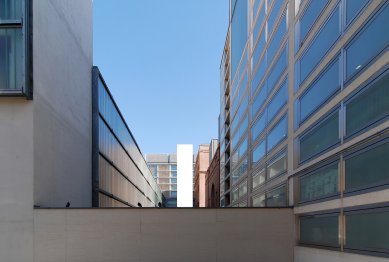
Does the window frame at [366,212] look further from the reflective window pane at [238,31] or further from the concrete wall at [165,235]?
the reflective window pane at [238,31]

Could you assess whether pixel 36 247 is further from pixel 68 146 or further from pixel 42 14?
pixel 42 14

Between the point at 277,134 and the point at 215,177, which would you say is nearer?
the point at 277,134

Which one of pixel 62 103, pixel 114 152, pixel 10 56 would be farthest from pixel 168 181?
pixel 10 56

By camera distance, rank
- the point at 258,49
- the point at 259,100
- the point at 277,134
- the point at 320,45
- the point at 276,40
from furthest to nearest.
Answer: the point at 258,49 < the point at 259,100 < the point at 276,40 < the point at 277,134 < the point at 320,45

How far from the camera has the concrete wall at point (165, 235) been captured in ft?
45.0

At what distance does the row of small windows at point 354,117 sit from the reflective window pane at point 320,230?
2.39 metres

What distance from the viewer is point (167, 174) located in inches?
4119

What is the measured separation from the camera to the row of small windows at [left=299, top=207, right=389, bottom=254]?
8281mm

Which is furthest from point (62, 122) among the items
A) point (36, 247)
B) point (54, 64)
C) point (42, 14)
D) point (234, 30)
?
point (234, 30)

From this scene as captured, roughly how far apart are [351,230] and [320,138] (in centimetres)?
365

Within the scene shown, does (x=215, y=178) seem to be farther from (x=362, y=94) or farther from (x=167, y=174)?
(x=362, y=94)

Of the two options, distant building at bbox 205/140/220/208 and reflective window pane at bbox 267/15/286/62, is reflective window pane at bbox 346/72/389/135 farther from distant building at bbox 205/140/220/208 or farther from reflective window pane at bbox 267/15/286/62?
distant building at bbox 205/140/220/208

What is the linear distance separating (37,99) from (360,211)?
12.5m

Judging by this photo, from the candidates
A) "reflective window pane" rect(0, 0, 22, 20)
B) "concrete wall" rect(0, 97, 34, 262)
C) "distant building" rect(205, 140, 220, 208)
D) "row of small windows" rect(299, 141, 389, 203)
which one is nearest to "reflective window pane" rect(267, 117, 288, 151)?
"row of small windows" rect(299, 141, 389, 203)
